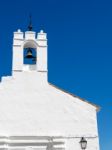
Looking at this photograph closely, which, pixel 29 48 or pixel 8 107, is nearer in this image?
pixel 8 107

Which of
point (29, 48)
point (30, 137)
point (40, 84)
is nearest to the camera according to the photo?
point (30, 137)

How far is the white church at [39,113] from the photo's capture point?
17.1 metres

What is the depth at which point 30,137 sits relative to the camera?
56.2 ft

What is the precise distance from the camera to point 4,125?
17219 millimetres

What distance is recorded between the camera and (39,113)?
17.6 meters

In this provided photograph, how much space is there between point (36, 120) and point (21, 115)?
76 centimetres

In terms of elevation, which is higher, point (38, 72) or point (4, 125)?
point (38, 72)

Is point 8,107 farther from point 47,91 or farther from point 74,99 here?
point 74,99

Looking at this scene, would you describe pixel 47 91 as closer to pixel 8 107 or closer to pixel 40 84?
pixel 40 84

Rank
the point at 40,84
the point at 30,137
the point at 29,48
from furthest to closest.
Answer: the point at 29,48
the point at 40,84
the point at 30,137

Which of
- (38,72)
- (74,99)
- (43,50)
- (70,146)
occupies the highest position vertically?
(43,50)

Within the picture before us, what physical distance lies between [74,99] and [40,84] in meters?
1.86

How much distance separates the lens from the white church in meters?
17.1

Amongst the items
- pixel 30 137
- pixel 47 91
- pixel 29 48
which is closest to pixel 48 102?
pixel 47 91
